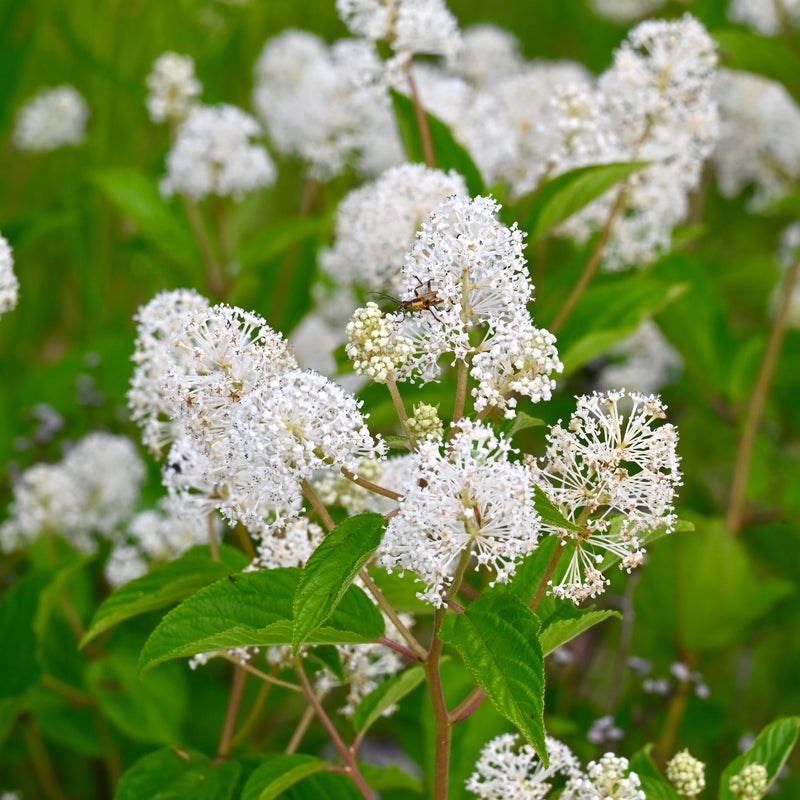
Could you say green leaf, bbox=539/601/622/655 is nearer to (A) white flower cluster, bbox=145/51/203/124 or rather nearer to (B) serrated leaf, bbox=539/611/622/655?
(B) serrated leaf, bbox=539/611/622/655

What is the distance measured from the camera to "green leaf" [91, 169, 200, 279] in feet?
10.8

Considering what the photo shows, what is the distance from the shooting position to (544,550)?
162cm

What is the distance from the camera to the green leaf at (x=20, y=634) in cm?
232

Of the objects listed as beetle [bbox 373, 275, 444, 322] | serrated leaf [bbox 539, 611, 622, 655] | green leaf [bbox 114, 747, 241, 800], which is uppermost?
beetle [bbox 373, 275, 444, 322]

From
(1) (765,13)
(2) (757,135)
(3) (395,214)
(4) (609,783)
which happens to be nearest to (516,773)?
(4) (609,783)

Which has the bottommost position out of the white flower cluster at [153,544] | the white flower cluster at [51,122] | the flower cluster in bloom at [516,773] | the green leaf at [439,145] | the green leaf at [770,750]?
the green leaf at [770,750]

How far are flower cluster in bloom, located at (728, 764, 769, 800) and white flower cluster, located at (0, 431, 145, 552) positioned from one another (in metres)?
2.04

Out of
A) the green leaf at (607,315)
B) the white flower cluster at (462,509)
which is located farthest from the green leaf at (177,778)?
the green leaf at (607,315)

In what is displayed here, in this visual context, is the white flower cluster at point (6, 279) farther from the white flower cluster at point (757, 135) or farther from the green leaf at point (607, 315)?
the white flower cluster at point (757, 135)

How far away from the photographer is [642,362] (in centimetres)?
421

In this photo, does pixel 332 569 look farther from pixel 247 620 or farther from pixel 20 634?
pixel 20 634

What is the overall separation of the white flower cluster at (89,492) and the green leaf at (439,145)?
132 cm

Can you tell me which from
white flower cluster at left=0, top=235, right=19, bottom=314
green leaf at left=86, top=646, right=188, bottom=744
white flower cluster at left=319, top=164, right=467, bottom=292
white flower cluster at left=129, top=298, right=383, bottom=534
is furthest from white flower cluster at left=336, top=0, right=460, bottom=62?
green leaf at left=86, top=646, right=188, bottom=744

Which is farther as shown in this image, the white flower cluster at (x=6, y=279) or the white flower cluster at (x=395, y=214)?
the white flower cluster at (x=395, y=214)
